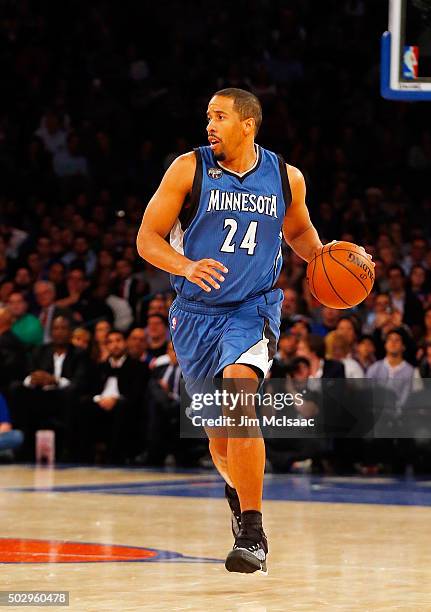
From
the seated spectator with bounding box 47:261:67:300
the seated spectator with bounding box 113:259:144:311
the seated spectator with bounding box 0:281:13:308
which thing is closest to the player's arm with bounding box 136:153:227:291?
the seated spectator with bounding box 113:259:144:311

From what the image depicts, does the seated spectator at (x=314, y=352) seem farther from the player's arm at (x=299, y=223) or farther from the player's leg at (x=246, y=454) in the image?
the player's leg at (x=246, y=454)

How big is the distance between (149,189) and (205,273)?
1296 cm

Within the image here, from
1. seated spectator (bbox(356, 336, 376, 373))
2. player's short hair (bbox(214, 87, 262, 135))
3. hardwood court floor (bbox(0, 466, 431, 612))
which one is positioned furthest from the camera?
seated spectator (bbox(356, 336, 376, 373))

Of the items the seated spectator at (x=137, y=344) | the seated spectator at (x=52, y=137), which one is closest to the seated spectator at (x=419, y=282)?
the seated spectator at (x=137, y=344)

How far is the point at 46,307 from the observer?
51.0 ft

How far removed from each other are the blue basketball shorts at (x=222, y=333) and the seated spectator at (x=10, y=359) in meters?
8.34

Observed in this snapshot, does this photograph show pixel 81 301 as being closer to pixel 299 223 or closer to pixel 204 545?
pixel 204 545

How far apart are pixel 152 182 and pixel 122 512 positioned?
10.2 m

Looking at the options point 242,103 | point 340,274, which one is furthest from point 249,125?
point 340,274

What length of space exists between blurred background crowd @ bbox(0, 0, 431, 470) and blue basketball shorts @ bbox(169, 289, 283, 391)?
6227 millimetres

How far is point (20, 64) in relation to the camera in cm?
2000

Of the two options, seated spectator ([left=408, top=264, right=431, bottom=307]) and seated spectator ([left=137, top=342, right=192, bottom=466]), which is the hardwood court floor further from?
seated spectator ([left=408, top=264, right=431, bottom=307])

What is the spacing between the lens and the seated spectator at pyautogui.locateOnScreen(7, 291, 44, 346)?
49.5 feet

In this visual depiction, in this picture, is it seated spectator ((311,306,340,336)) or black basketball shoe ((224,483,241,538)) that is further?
seated spectator ((311,306,340,336))
